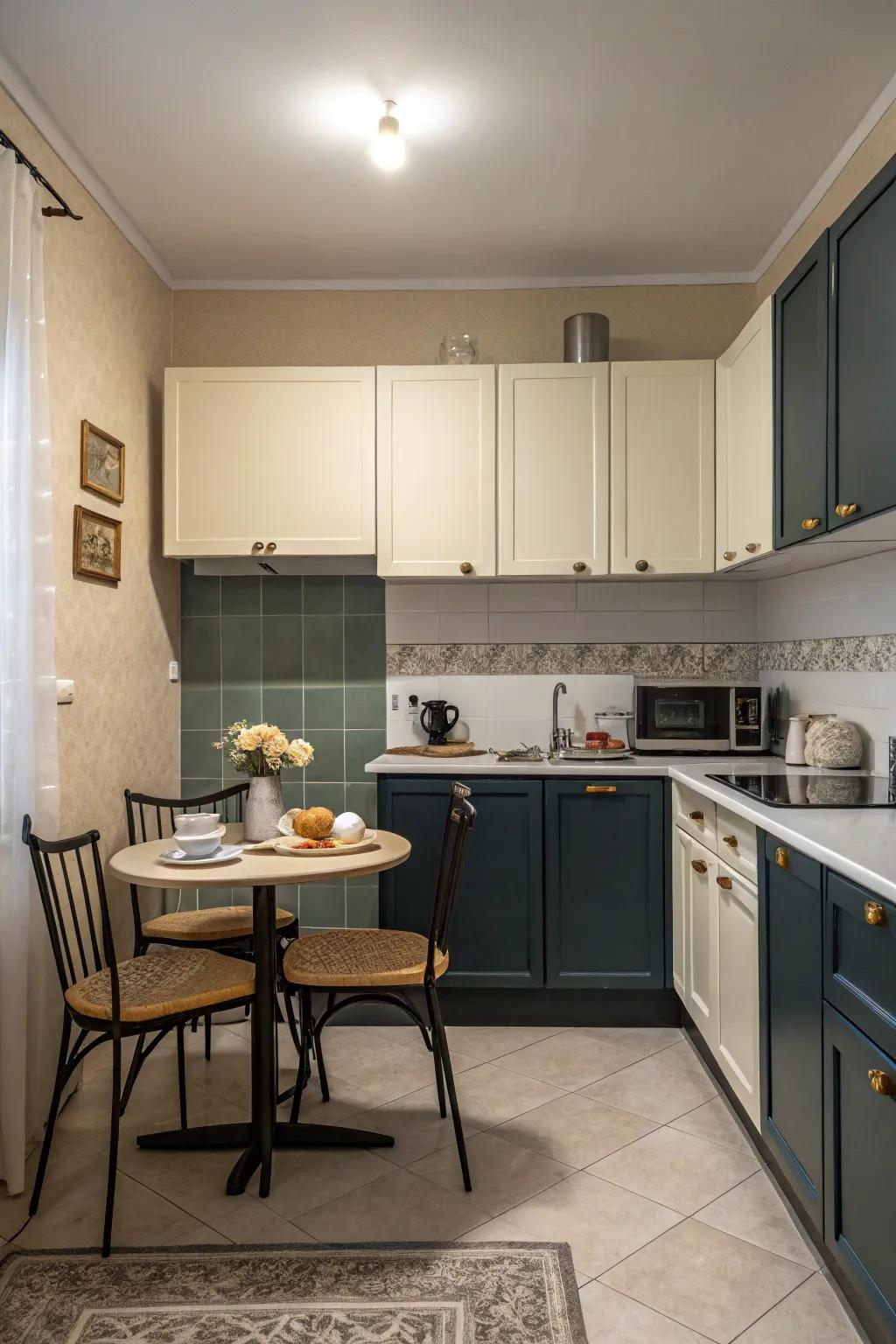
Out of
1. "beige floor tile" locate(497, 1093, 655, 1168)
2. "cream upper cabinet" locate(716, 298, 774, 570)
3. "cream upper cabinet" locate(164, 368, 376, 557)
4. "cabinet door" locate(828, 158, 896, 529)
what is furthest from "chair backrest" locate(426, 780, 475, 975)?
"cream upper cabinet" locate(164, 368, 376, 557)

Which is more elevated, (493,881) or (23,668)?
(23,668)

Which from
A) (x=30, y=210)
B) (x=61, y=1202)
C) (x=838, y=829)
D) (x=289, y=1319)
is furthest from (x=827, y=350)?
(x=61, y=1202)

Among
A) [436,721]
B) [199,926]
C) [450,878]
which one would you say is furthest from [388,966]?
[436,721]

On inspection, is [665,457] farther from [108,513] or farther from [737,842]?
[108,513]

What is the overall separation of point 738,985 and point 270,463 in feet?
7.99

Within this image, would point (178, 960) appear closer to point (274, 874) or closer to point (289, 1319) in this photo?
point (274, 874)

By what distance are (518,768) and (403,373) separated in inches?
60.9

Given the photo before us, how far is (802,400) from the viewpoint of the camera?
2.59 meters

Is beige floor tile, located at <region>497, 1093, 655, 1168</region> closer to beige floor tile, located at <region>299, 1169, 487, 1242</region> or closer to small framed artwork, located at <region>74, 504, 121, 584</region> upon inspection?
beige floor tile, located at <region>299, 1169, 487, 1242</region>

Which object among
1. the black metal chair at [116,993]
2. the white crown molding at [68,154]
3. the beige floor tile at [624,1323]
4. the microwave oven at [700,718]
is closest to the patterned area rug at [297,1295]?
the beige floor tile at [624,1323]

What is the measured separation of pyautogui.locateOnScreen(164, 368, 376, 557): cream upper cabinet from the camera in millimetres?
3533

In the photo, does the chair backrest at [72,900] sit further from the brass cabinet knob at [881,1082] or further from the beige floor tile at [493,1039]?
the brass cabinet knob at [881,1082]

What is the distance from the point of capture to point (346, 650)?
3.89 metres

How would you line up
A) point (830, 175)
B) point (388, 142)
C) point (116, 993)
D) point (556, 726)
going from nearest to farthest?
point (116, 993), point (388, 142), point (830, 175), point (556, 726)
